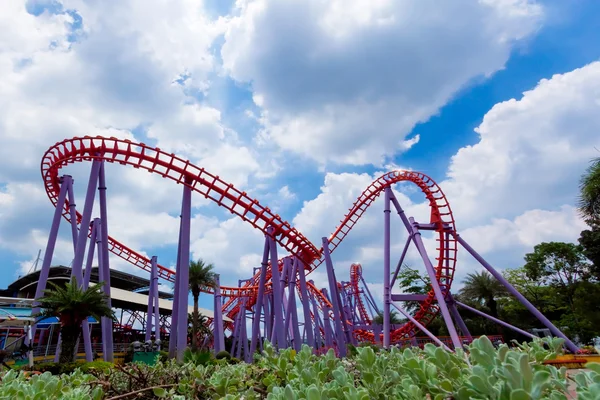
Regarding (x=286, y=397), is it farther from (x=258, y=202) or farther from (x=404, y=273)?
(x=404, y=273)

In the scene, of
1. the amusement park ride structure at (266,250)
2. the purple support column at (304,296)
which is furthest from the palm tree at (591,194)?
the purple support column at (304,296)

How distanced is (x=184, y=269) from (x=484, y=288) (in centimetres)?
2558

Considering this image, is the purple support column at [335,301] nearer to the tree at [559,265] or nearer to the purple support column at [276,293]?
the purple support column at [276,293]

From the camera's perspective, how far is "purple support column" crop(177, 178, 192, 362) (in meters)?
14.4

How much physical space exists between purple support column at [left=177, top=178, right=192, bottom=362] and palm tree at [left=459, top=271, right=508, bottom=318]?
24.9m

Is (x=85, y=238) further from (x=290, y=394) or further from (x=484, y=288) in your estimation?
(x=484, y=288)

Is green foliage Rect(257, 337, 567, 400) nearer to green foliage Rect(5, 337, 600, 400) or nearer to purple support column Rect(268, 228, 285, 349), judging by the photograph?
green foliage Rect(5, 337, 600, 400)

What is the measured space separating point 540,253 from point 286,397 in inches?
1378

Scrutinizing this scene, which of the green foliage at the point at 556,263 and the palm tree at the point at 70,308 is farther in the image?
Result: the green foliage at the point at 556,263

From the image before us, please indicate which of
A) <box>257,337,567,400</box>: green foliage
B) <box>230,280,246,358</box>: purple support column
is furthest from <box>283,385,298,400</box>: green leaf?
<box>230,280,246,358</box>: purple support column

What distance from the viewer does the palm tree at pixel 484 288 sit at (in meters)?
30.4

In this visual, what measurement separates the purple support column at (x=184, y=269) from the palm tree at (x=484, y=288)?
24927mm

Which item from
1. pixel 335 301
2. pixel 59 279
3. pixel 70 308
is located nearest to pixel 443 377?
pixel 70 308

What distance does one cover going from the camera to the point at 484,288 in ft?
101
